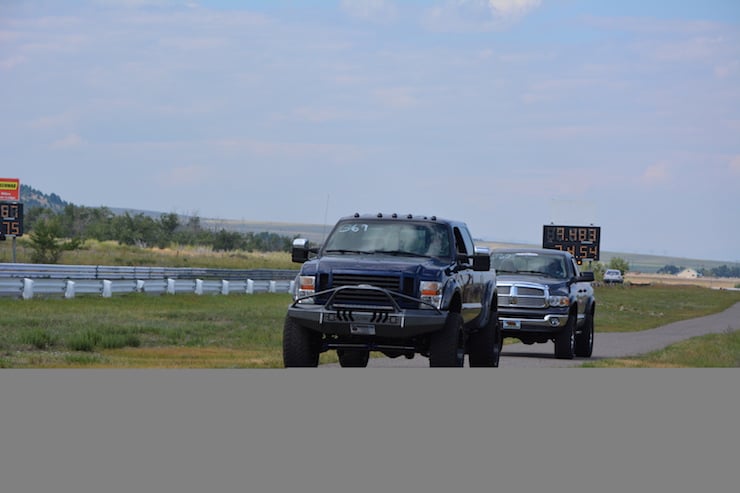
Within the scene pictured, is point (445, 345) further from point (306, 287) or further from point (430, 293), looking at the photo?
point (306, 287)

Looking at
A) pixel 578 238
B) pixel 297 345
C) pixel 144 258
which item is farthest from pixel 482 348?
pixel 144 258

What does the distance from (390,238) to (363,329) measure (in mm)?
2016

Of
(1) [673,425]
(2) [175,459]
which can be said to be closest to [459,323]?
(1) [673,425]

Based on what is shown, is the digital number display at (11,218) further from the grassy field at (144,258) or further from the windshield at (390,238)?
the windshield at (390,238)

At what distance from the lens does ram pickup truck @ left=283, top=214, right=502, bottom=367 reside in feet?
57.1

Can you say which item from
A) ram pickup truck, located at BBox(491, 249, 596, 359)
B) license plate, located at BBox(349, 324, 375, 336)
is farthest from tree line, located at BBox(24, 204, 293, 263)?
license plate, located at BBox(349, 324, 375, 336)

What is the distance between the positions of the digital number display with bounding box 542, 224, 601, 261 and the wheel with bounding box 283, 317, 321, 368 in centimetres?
5681

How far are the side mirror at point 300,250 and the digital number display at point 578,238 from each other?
5623 cm

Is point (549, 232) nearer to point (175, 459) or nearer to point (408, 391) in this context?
point (408, 391)

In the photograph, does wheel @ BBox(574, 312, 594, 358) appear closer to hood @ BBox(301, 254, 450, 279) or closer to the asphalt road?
the asphalt road

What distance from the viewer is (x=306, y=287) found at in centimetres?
1781

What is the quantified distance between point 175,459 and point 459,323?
7695 mm

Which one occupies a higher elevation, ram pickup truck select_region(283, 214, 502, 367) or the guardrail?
ram pickup truck select_region(283, 214, 502, 367)

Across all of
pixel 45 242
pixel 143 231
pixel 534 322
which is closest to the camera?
pixel 534 322
